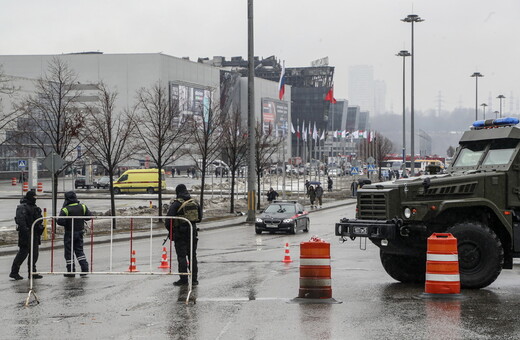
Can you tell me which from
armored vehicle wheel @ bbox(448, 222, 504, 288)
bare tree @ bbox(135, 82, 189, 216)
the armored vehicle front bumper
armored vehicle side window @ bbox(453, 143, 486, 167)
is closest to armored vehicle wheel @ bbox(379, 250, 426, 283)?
the armored vehicle front bumper

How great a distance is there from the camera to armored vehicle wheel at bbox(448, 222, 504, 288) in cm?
1440

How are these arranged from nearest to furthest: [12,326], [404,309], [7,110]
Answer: [12,326] → [404,309] → [7,110]

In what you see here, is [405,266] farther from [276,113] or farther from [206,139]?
[276,113]

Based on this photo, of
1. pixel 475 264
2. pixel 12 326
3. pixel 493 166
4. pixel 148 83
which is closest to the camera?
pixel 12 326

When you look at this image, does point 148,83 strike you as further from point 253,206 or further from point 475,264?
point 475,264

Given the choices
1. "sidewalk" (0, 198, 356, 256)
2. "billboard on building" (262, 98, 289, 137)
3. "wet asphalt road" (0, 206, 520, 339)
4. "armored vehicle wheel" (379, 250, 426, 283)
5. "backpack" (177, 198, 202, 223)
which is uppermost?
"billboard on building" (262, 98, 289, 137)

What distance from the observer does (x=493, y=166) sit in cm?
1547

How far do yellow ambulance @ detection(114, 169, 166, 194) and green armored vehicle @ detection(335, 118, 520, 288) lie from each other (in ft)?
201

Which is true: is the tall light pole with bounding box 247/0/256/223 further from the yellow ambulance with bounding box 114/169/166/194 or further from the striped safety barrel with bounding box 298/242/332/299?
the yellow ambulance with bounding box 114/169/166/194

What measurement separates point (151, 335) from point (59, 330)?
1345mm

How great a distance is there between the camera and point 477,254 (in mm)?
14477

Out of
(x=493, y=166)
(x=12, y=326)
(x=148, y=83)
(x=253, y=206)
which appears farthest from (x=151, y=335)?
(x=148, y=83)

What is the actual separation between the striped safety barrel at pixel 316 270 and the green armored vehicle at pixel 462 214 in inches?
71.0

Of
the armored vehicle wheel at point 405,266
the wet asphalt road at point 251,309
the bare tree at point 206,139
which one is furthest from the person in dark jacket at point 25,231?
the bare tree at point 206,139
